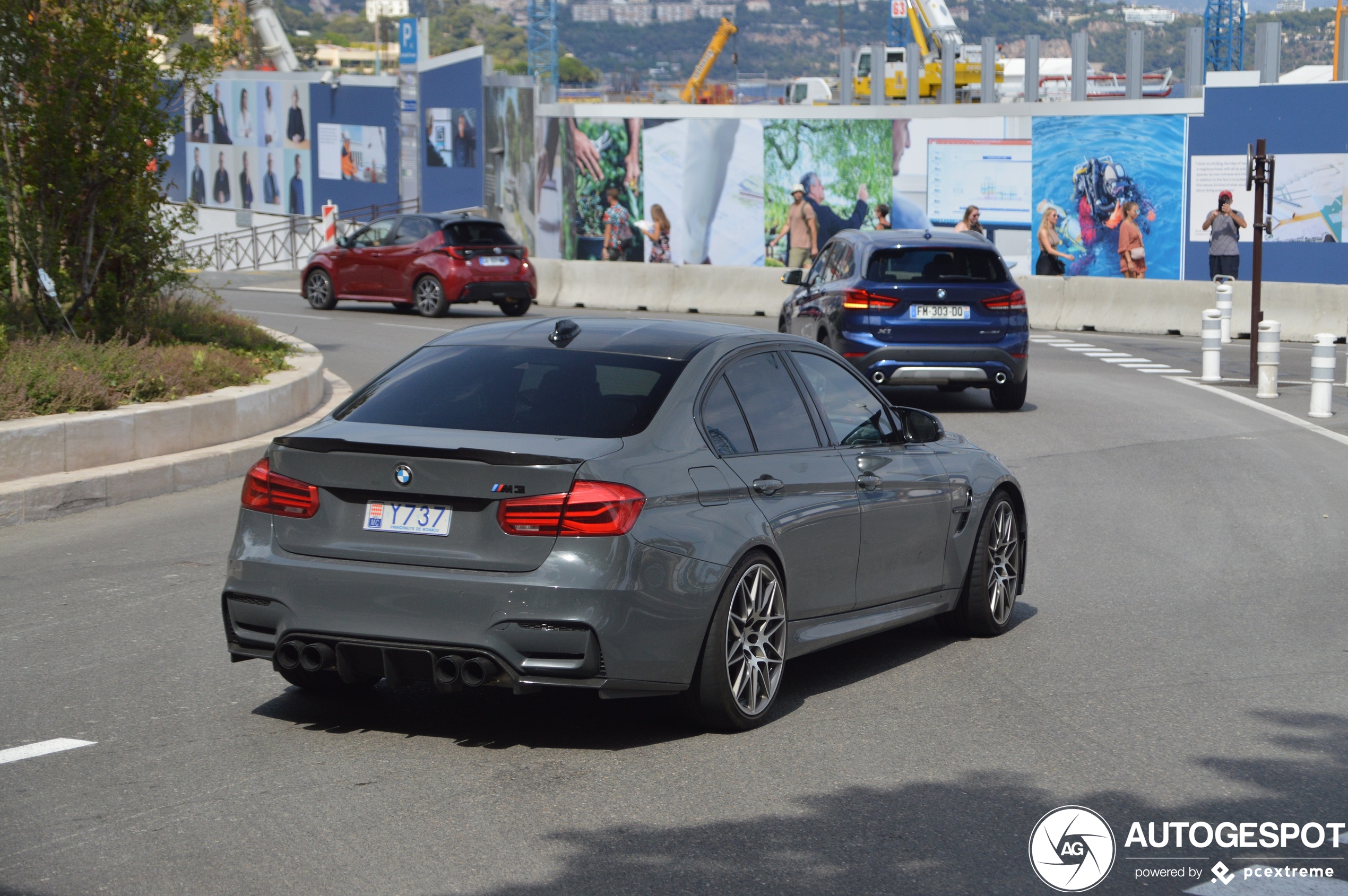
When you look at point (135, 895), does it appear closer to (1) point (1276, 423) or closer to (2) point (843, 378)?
(2) point (843, 378)

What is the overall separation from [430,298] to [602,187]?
962 inches

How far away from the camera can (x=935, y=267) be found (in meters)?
15.9

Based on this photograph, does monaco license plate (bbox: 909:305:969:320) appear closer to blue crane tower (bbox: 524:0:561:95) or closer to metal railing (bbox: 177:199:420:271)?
metal railing (bbox: 177:199:420:271)

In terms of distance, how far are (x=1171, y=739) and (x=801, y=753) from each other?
1380 millimetres

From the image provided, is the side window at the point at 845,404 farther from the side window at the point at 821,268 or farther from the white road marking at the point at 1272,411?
the side window at the point at 821,268

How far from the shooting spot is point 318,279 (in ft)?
95.5

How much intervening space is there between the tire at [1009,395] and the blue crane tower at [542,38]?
55225mm

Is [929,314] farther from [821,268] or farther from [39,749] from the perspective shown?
[39,749]

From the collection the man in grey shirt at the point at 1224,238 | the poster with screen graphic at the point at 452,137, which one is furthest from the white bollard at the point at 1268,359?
the poster with screen graphic at the point at 452,137

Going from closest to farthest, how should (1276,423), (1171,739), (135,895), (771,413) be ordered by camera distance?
(135,895)
(1171,739)
(771,413)
(1276,423)

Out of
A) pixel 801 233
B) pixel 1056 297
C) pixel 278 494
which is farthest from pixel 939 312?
pixel 801 233

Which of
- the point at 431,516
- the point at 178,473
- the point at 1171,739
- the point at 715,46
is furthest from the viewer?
the point at 715,46

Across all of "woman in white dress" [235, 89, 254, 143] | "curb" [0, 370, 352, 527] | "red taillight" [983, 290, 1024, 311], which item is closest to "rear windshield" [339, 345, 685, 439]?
"curb" [0, 370, 352, 527]

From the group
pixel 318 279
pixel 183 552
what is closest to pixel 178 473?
pixel 183 552
